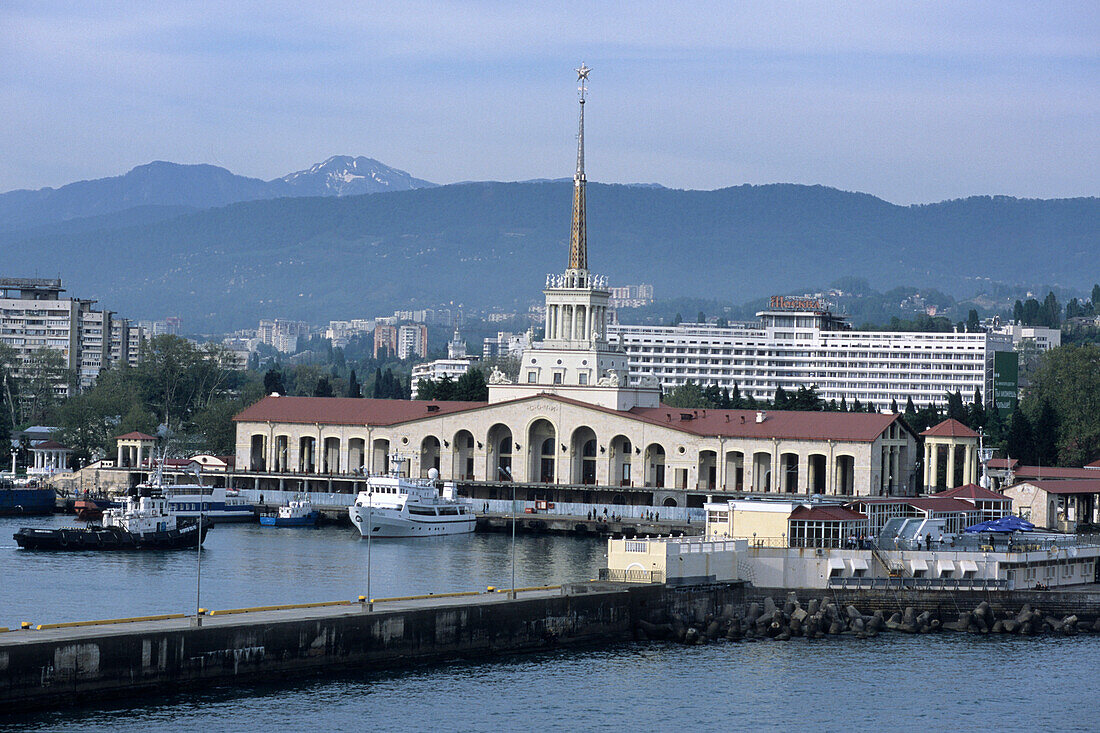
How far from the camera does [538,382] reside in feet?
387

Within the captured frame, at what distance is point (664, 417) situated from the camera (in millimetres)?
111250

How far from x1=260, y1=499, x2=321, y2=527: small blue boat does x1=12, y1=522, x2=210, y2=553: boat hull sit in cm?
1598

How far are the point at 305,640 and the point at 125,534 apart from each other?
3862 centimetres

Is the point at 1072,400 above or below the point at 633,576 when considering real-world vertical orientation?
above

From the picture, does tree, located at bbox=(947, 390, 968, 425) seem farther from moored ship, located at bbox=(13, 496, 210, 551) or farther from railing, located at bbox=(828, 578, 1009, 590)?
railing, located at bbox=(828, 578, 1009, 590)

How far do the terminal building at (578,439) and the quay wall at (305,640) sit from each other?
45158 millimetres

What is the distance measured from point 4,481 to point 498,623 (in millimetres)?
66013

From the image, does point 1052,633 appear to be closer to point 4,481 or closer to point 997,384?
point 4,481

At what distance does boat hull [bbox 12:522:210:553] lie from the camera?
83125 mm

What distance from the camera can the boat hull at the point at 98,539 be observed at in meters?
83.1

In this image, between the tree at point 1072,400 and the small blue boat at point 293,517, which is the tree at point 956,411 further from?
the small blue boat at point 293,517

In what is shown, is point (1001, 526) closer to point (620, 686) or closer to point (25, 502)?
point (620, 686)

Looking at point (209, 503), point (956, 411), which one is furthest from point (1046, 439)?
point (209, 503)

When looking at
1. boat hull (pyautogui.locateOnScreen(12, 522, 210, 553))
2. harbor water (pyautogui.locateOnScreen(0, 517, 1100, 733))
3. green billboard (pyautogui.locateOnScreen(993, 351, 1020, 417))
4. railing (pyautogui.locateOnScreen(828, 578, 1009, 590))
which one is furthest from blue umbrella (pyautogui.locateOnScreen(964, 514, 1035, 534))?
green billboard (pyautogui.locateOnScreen(993, 351, 1020, 417))
